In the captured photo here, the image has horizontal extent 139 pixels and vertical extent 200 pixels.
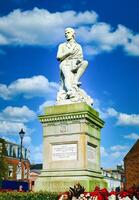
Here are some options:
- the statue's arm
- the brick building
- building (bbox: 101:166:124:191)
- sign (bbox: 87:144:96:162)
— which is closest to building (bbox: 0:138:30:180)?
building (bbox: 101:166:124:191)

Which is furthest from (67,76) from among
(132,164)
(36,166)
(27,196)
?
(36,166)

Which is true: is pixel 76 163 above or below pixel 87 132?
below

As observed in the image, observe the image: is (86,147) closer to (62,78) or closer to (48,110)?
(48,110)

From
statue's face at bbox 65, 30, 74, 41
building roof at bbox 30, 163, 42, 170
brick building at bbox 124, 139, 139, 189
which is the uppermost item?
statue's face at bbox 65, 30, 74, 41

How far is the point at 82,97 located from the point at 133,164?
47.4m

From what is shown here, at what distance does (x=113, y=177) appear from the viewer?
123375mm

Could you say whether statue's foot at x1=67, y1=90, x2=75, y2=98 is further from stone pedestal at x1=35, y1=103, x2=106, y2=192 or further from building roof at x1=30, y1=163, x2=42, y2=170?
building roof at x1=30, y1=163, x2=42, y2=170

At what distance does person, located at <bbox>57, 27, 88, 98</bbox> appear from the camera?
1614cm

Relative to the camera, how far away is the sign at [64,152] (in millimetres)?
14587

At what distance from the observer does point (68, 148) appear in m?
14.7

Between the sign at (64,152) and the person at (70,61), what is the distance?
219cm

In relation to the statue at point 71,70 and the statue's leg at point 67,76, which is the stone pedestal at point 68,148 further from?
the statue's leg at point 67,76

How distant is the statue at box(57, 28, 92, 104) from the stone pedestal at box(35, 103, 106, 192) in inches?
23.1

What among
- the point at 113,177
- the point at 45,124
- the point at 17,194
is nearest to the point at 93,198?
the point at 17,194
